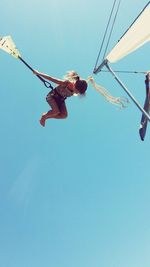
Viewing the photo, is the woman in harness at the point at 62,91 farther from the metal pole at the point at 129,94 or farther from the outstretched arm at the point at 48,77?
the metal pole at the point at 129,94

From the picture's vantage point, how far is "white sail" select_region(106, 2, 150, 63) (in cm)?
812

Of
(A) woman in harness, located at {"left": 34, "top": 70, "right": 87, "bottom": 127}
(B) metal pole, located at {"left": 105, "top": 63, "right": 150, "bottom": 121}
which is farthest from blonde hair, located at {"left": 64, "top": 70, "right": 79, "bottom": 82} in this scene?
(B) metal pole, located at {"left": 105, "top": 63, "right": 150, "bottom": 121}

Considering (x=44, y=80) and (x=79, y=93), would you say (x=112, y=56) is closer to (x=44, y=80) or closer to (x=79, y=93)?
(x=79, y=93)

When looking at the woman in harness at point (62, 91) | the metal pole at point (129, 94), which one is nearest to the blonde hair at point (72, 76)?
the woman in harness at point (62, 91)

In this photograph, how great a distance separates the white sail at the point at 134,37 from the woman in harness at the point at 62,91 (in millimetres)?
1320

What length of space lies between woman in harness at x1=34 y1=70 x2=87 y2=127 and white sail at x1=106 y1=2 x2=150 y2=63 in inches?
52.0

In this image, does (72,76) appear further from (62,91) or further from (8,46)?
(8,46)

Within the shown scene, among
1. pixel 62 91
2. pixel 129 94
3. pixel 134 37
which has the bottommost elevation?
pixel 129 94

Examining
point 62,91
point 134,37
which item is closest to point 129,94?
point 134,37

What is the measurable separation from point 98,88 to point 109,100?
1.30 ft

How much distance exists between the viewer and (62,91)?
28.7 feet

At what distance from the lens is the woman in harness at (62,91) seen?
28.3ft

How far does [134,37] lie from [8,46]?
2784mm

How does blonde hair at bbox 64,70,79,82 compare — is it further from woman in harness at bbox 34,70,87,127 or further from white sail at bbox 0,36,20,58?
white sail at bbox 0,36,20,58
